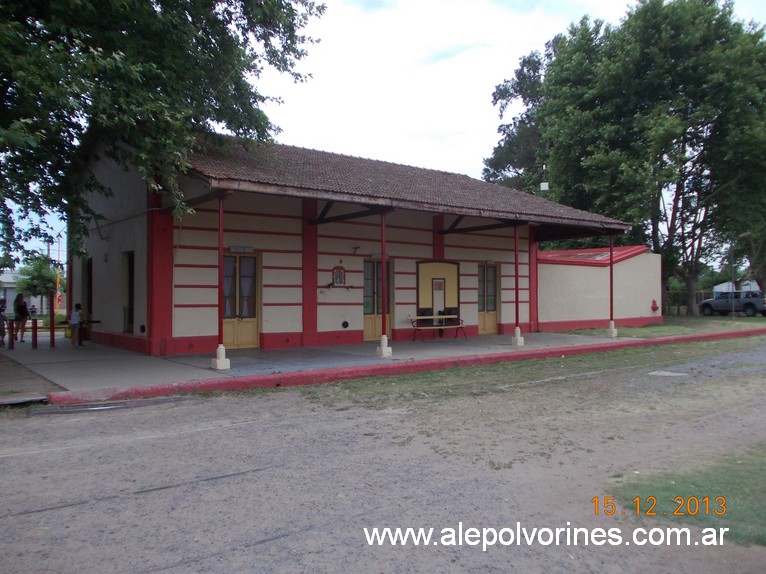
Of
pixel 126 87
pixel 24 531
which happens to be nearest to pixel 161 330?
pixel 126 87

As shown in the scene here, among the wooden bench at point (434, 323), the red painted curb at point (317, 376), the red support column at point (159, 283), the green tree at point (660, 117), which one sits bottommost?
the red painted curb at point (317, 376)

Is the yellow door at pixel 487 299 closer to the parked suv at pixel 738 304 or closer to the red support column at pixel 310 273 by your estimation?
the red support column at pixel 310 273

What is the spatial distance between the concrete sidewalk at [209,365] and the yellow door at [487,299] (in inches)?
93.8

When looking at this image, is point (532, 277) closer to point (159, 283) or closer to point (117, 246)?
point (159, 283)

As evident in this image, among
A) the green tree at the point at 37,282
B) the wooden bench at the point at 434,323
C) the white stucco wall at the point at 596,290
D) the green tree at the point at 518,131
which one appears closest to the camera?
the wooden bench at the point at 434,323

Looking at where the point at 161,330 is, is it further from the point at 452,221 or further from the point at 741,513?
the point at 741,513

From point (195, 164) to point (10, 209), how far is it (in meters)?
3.56

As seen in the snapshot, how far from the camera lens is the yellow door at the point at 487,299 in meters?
19.6

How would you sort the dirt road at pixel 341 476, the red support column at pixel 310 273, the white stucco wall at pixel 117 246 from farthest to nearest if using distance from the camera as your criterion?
1. the red support column at pixel 310 273
2. the white stucco wall at pixel 117 246
3. the dirt road at pixel 341 476

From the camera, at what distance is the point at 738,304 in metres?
37.6

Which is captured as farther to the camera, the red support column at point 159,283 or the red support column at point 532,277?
the red support column at point 532,277

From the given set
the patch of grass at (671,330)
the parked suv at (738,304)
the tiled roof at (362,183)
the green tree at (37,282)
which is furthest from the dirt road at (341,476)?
the green tree at (37,282)

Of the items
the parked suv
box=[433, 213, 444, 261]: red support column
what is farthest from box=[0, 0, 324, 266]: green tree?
the parked suv

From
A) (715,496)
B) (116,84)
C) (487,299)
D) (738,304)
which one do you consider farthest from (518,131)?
Answer: (715,496)
